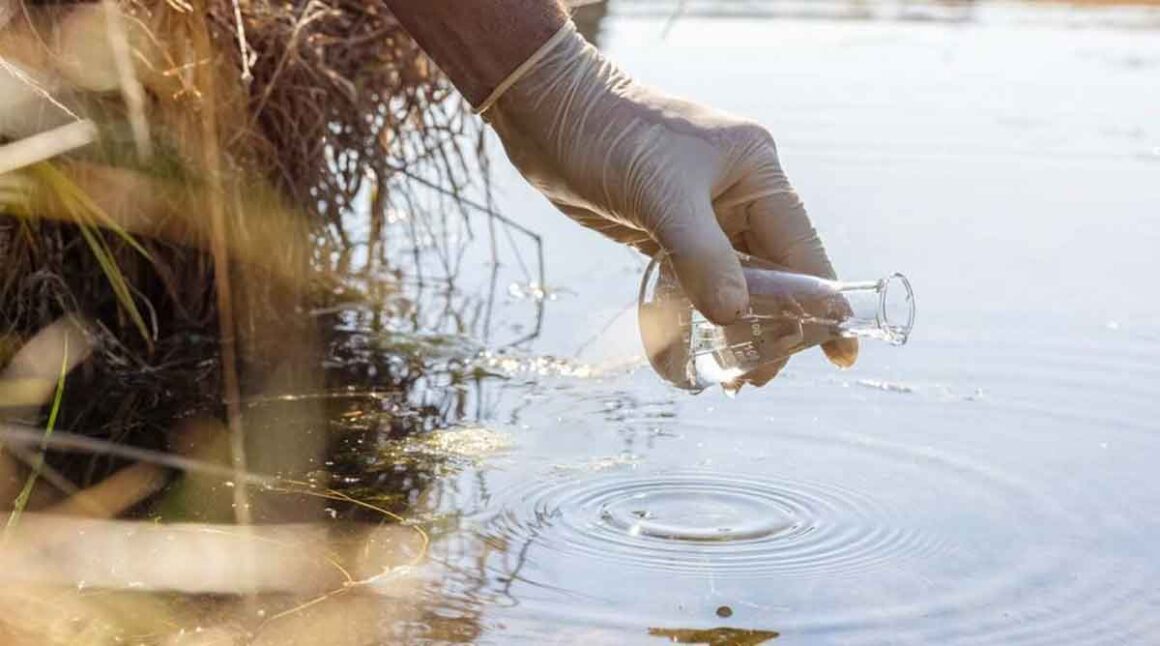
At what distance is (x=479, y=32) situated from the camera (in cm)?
265

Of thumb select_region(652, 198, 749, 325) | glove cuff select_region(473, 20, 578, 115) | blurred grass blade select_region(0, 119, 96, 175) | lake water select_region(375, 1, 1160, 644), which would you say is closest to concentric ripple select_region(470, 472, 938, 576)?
lake water select_region(375, 1, 1160, 644)

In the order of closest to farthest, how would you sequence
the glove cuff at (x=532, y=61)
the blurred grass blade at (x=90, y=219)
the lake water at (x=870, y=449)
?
the lake water at (x=870, y=449) → the glove cuff at (x=532, y=61) → the blurred grass blade at (x=90, y=219)

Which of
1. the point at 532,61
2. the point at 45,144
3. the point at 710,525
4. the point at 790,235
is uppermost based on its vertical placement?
the point at 532,61

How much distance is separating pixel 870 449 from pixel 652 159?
74cm

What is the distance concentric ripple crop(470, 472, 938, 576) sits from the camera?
2541 millimetres

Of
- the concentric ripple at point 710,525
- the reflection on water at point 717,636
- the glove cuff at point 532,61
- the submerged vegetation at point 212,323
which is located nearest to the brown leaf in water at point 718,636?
the reflection on water at point 717,636

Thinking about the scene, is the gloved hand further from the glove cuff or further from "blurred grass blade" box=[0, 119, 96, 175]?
"blurred grass blade" box=[0, 119, 96, 175]

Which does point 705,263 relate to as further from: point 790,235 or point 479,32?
point 479,32

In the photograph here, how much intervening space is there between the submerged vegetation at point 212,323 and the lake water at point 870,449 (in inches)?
6.6

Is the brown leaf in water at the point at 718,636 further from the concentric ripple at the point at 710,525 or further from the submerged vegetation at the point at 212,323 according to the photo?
the submerged vegetation at the point at 212,323

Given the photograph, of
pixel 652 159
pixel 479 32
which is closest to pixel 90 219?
pixel 479 32

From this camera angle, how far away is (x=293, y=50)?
3.69 m

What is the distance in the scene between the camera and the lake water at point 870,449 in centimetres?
237

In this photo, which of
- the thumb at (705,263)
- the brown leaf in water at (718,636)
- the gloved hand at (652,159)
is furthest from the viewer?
the gloved hand at (652,159)
